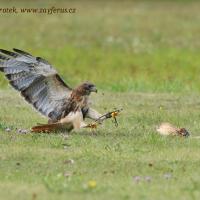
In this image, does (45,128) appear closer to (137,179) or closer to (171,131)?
(171,131)

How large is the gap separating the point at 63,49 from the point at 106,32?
3.98 metres

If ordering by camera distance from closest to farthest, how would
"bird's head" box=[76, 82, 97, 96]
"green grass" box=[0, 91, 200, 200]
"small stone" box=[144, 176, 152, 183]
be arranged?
"green grass" box=[0, 91, 200, 200] → "small stone" box=[144, 176, 152, 183] → "bird's head" box=[76, 82, 97, 96]

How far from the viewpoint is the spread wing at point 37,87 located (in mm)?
11875

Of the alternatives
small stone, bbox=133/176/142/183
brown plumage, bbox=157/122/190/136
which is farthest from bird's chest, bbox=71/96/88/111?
small stone, bbox=133/176/142/183

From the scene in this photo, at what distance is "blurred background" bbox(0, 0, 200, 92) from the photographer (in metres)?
19.8

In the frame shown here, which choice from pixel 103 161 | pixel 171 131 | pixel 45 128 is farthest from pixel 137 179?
pixel 45 128

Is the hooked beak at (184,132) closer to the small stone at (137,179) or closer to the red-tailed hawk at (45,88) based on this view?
the red-tailed hawk at (45,88)

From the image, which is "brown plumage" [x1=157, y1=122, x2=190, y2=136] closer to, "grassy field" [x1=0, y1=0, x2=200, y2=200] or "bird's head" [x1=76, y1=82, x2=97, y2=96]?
"grassy field" [x1=0, y1=0, x2=200, y2=200]

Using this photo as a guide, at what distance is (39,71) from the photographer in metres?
11.9

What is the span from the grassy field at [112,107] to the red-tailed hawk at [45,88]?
347 millimetres

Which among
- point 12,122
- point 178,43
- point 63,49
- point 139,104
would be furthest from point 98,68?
point 12,122

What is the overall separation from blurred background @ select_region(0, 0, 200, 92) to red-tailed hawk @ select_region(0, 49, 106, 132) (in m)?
4.65

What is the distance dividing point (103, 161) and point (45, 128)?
6.07ft

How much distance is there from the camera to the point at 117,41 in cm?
2739
